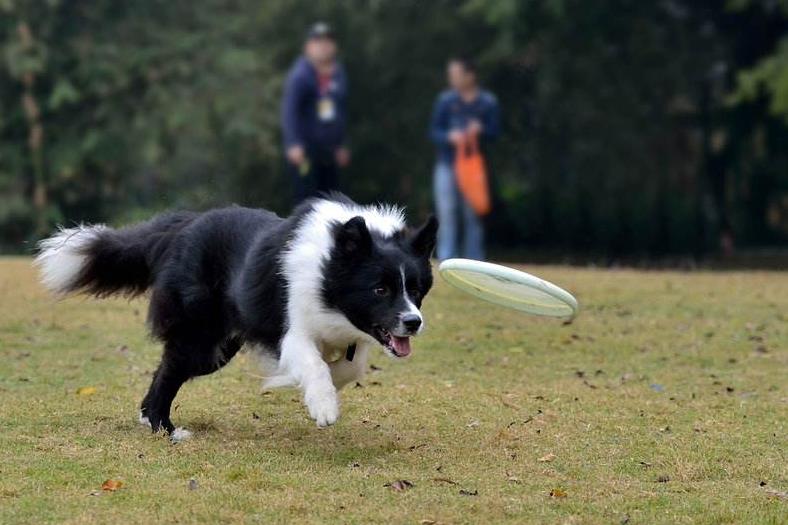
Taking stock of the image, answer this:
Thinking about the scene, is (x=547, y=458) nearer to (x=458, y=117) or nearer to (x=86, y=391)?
(x=86, y=391)

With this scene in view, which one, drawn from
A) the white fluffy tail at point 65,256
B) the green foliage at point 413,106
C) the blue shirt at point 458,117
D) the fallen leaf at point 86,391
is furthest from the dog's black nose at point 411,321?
the green foliage at point 413,106

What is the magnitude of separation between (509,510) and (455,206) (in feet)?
35.8

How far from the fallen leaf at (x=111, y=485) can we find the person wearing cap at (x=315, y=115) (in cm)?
886

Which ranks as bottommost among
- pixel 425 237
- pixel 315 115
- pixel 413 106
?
pixel 413 106

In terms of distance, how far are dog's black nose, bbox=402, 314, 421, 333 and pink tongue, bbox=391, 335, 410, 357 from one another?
0.48 ft

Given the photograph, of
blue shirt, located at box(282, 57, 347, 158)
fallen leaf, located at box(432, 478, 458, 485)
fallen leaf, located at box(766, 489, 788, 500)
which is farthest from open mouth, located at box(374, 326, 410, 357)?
blue shirt, located at box(282, 57, 347, 158)

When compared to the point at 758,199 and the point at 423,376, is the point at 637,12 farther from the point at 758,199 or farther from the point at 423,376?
the point at 423,376

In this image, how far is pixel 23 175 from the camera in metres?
28.1

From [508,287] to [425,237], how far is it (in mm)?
1624

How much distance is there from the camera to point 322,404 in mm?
6992

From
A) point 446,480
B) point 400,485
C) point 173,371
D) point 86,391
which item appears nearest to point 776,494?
point 446,480

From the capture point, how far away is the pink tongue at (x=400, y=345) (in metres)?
7.13

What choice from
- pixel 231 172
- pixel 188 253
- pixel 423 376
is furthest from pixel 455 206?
pixel 231 172

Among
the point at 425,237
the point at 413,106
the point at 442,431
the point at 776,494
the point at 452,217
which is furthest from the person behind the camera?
the point at 413,106
